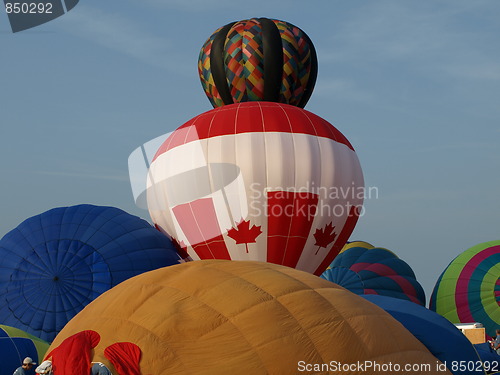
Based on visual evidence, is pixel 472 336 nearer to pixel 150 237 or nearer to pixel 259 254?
pixel 259 254

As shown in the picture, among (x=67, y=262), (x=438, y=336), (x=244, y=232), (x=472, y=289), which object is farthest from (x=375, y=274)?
(x=438, y=336)

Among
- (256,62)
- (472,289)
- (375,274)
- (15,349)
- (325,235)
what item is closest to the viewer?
(15,349)

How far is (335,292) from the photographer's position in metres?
7.53

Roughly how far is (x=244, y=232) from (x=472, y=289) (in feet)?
32.2

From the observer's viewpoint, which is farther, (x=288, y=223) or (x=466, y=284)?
(x=466, y=284)

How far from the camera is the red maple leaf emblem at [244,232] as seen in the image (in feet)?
47.0

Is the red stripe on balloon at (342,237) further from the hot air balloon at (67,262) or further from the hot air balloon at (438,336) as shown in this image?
the hot air balloon at (438,336)

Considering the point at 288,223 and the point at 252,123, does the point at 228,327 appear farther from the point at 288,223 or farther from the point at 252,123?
the point at 252,123

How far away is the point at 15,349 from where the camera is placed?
1118cm

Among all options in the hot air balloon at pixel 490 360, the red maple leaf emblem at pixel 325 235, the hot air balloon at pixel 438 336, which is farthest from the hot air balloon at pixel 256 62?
the hot air balloon at pixel 438 336

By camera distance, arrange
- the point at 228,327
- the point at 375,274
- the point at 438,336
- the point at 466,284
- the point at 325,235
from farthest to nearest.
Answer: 1. the point at 375,274
2. the point at 466,284
3. the point at 325,235
4. the point at 438,336
5. the point at 228,327

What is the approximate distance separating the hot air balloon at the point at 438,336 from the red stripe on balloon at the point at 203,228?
202 inches

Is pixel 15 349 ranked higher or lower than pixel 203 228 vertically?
lower

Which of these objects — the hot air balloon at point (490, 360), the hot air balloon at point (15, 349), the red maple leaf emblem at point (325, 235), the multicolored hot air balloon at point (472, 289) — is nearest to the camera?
the hot air balloon at point (15, 349)
